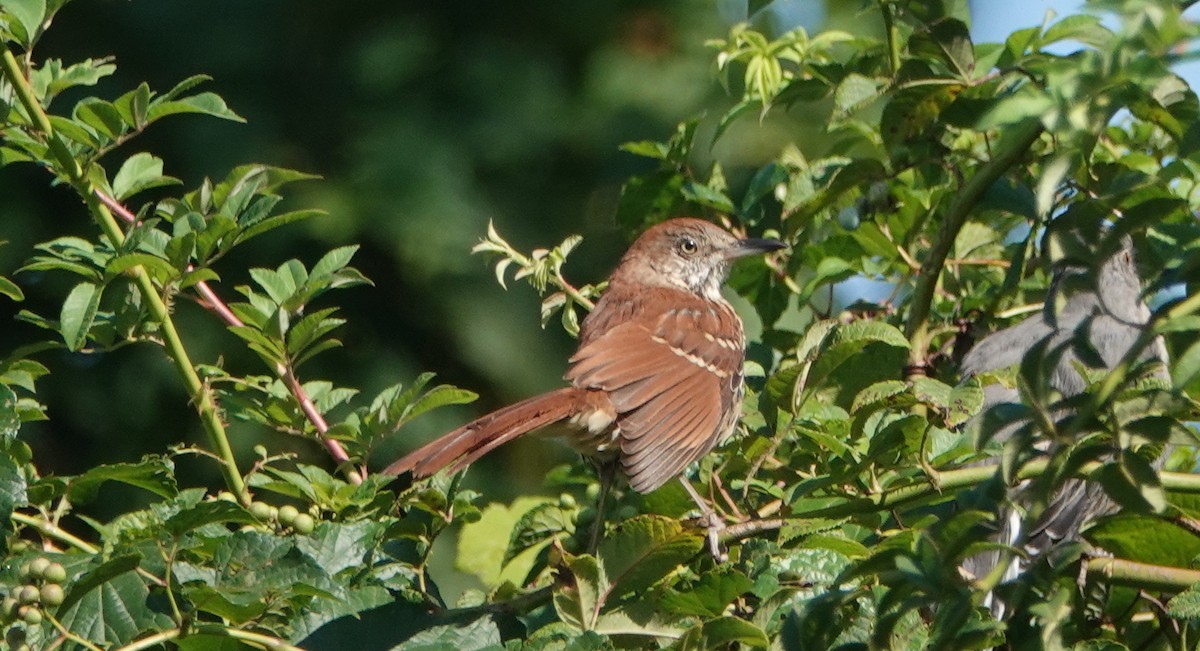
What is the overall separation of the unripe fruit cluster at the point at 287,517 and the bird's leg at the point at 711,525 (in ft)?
2.16

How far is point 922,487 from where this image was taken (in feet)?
7.52

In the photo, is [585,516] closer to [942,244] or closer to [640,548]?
[640,548]

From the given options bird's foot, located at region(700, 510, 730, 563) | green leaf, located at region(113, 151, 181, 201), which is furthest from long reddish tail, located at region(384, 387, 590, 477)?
green leaf, located at region(113, 151, 181, 201)

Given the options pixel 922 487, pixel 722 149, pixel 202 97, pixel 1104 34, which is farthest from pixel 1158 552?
pixel 722 149

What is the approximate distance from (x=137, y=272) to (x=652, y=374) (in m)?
1.79

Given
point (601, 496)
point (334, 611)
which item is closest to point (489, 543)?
point (601, 496)

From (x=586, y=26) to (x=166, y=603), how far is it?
4734 millimetres

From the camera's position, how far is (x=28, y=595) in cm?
196

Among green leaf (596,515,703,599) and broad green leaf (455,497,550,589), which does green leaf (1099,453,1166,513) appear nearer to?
green leaf (596,515,703,599)

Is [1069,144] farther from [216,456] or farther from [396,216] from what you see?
[396,216]

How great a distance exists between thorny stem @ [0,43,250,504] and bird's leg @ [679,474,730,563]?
821 mm

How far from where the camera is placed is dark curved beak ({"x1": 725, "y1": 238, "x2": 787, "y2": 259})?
3.71m

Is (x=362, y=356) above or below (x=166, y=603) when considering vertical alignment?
below

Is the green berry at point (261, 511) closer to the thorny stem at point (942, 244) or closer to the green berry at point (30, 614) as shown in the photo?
the green berry at point (30, 614)
